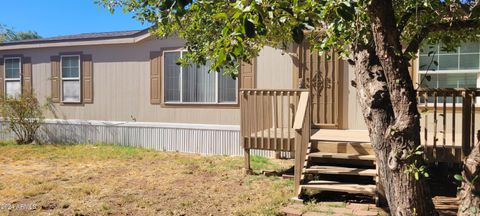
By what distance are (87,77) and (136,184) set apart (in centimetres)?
563

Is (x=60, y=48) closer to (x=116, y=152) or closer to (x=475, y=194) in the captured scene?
(x=116, y=152)

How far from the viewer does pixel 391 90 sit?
3.02 meters

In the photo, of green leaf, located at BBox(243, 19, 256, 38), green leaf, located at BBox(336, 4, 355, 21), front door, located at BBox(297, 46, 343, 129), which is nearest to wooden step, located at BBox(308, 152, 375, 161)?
front door, located at BBox(297, 46, 343, 129)

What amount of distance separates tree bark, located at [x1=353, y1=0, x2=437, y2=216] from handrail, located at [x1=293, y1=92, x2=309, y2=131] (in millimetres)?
2383

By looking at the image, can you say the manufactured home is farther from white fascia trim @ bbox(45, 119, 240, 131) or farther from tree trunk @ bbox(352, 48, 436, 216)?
tree trunk @ bbox(352, 48, 436, 216)

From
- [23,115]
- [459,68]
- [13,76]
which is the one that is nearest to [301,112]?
[459,68]

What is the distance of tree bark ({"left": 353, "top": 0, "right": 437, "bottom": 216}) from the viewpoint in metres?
2.93

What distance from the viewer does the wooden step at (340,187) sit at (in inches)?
204

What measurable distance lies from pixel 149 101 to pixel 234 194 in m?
5.23

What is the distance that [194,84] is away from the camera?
386 inches

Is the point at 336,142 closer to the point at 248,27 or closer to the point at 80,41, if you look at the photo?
the point at 248,27

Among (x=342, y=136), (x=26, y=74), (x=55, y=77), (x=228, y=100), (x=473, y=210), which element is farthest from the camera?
(x=26, y=74)

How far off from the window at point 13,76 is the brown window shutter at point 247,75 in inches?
278

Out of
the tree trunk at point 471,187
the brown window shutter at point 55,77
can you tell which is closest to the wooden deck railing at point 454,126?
the tree trunk at point 471,187
